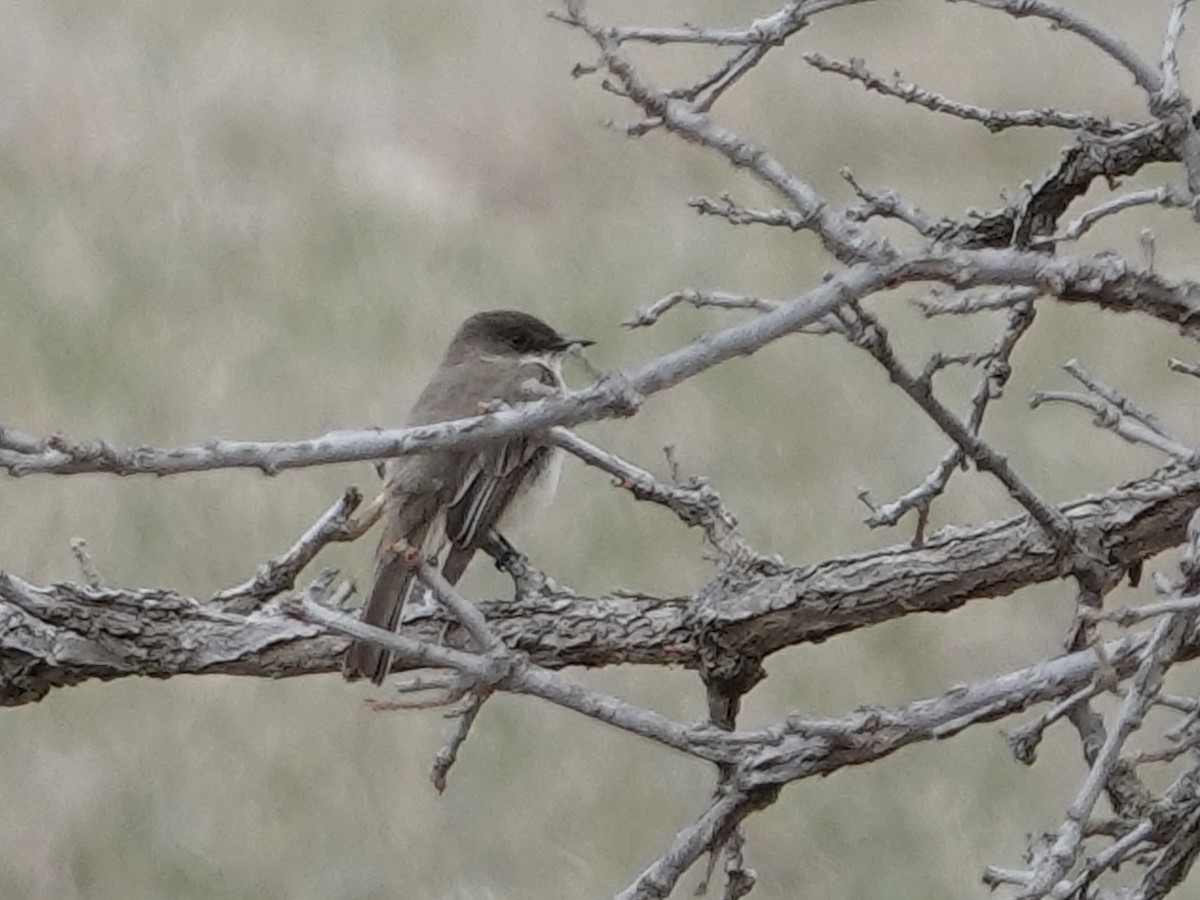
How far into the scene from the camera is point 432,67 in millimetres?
8906

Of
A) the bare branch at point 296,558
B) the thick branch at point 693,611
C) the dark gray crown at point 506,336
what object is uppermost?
the dark gray crown at point 506,336

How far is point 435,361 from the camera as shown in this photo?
6773 millimetres

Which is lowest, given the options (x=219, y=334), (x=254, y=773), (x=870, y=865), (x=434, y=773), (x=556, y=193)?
(x=434, y=773)

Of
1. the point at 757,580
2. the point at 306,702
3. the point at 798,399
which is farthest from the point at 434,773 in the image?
the point at 798,399

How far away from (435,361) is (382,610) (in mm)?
3848

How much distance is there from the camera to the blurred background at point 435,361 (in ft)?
17.0

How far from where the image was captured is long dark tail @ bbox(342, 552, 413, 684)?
2449 mm

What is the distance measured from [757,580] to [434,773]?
44 centimetres

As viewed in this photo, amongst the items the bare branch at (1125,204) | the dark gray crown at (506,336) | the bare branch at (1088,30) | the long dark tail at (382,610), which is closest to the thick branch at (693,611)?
the long dark tail at (382,610)

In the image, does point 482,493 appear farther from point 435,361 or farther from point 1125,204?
point 435,361

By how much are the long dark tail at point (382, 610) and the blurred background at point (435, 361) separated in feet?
4.75

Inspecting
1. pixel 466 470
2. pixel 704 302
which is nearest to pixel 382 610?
pixel 466 470

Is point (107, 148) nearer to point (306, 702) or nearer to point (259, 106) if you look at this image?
point (259, 106)

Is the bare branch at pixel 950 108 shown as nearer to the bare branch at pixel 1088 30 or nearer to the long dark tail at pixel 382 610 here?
the bare branch at pixel 1088 30
